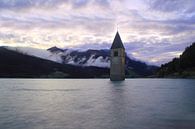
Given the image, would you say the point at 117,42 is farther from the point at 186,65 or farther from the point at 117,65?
the point at 186,65

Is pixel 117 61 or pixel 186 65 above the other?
pixel 117 61

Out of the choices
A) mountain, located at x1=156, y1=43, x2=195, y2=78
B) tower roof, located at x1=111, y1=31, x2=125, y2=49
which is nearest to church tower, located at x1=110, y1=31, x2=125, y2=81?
tower roof, located at x1=111, y1=31, x2=125, y2=49

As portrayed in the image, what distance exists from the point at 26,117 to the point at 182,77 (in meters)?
169

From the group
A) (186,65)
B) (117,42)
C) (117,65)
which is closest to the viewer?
(117,65)

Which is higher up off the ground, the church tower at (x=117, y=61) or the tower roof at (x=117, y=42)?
the tower roof at (x=117, y=42)

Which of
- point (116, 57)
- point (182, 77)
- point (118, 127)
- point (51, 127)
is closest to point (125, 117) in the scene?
point (118, 127)

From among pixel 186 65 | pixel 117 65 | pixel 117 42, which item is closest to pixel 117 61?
pixel 117 65

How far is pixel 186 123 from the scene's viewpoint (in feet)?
72.9

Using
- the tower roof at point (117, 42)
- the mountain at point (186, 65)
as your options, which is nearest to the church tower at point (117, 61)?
the tower roof at point (117, 42)

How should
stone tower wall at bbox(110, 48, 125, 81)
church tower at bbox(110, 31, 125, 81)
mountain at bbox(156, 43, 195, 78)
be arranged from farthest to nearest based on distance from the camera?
mountain at bbox(156, 43, 195, 78) → church tower at bbox(110, 31, 125, 81) → stone tower wall at bbox(110, 48, 125, 81)

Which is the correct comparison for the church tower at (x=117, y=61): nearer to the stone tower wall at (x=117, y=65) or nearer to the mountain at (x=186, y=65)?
the stone tower wall at (x=117, y=65)

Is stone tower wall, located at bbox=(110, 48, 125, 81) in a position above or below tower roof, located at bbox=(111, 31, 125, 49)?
below

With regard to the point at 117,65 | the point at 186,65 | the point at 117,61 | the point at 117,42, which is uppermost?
the point at 117,42

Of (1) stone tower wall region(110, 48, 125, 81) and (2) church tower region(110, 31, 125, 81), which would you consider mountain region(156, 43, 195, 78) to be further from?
(2) church tower region(110, 31, 125, 81)
